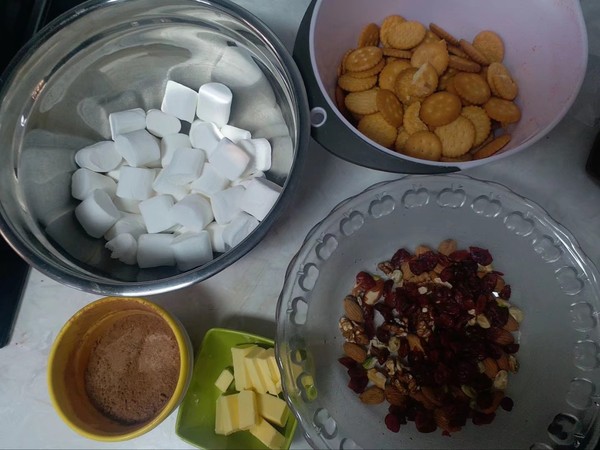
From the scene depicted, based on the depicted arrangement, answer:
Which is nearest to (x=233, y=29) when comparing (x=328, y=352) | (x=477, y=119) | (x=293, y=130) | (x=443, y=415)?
(x=293, y=130)

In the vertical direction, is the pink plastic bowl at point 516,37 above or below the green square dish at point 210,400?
above

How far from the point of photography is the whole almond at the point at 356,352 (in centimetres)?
67

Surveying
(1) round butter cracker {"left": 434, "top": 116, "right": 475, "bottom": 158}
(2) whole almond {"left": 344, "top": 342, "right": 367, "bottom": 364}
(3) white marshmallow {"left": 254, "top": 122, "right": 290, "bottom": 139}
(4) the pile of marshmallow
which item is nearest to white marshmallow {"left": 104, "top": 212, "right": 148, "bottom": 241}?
(4) the pile of marshmallow

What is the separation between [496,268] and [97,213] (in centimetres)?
55

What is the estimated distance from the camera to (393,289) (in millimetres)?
711

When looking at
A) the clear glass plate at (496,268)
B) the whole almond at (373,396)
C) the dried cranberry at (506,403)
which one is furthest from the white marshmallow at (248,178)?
the dried cranberry at (506,403)

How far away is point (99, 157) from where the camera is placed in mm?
714

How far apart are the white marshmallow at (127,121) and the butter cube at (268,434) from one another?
0.44 meters

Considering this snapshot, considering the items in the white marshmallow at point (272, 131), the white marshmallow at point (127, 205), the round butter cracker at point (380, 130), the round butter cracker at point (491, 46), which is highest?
the round butter cracker at point (491, 46)

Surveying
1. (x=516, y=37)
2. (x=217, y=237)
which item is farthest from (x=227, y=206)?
(x=516, y=37)

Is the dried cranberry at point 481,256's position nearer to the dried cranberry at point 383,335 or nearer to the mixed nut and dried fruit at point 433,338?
the mixed nut and dried fruit at point 433,338

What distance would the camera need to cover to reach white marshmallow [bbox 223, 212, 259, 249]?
0.66 meters

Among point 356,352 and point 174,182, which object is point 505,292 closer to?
point 356,352

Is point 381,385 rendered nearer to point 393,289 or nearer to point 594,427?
point 393,289
